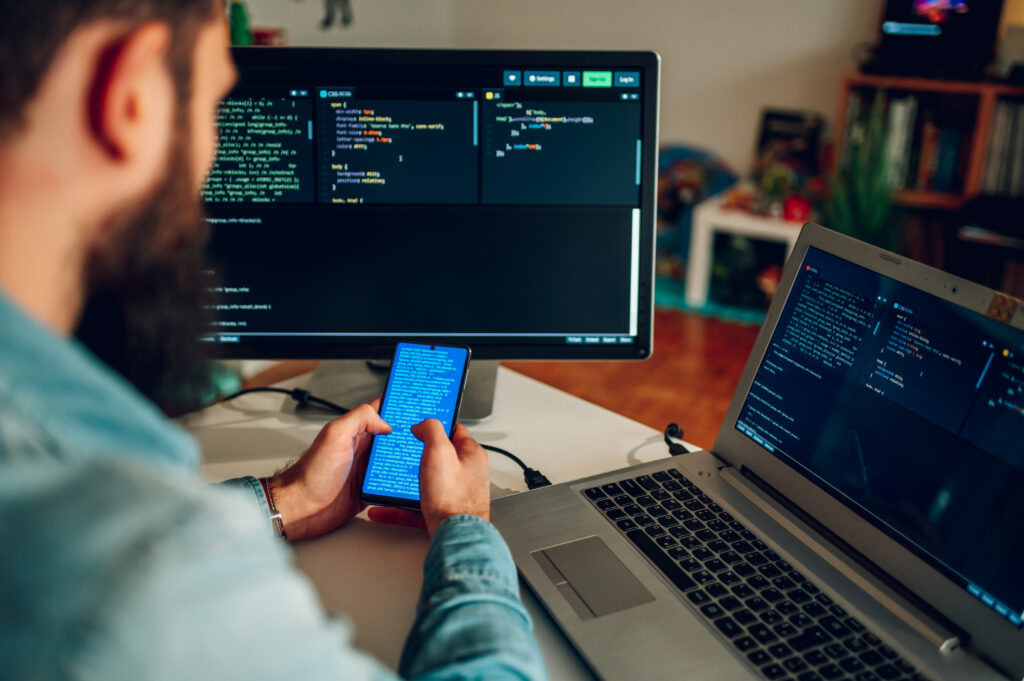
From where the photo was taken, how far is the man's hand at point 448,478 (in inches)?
29.5

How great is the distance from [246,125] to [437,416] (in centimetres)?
42

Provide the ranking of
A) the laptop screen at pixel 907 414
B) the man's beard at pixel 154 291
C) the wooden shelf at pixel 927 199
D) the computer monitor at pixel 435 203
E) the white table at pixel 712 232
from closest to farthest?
the man's beard at pixel 154 291 → the laptop screen at pixel 907 414 → the computer monitor at pixel 435 203 → the wooden shelf at pixel 927 199 → the white table at pixel 712 232

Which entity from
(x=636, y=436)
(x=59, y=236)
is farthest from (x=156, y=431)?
(x=636, y=436)

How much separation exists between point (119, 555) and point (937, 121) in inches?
129

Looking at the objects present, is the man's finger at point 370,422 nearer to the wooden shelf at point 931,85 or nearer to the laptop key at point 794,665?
the laptop key at point 794,665

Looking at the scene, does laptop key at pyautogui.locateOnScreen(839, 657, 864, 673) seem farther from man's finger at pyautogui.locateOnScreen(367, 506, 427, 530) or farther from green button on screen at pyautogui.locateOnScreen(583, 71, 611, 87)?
green button on screen at pyautogui.locateOnScreen(583, 71, 611, 87)

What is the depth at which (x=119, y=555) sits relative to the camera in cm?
33

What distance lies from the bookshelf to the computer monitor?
2338 millimetres

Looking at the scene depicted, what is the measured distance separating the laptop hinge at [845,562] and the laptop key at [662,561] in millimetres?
139

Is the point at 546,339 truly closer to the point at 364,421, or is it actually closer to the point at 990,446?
Result: the point at 364,421

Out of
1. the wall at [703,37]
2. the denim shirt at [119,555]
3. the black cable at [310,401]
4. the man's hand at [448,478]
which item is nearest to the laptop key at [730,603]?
the man's hand at [448,478]

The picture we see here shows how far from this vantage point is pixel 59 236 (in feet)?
Result: 1.32

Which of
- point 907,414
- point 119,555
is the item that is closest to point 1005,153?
point 907,414

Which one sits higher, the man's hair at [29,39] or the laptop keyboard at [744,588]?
the man's hair at [29,39]
